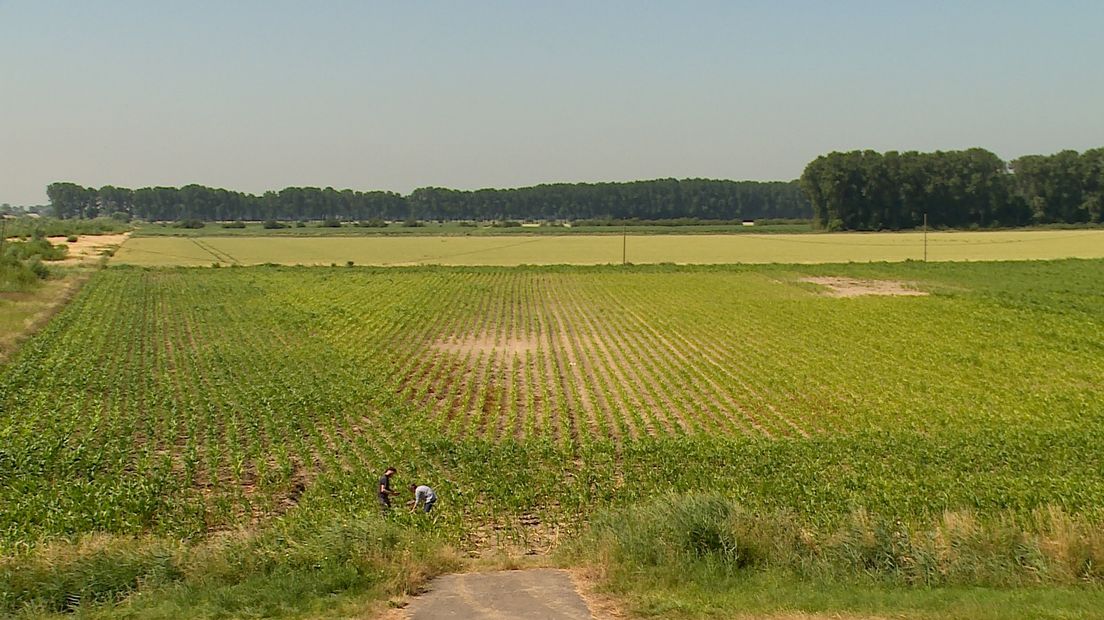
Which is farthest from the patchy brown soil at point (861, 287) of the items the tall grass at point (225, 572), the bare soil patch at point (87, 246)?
the bare soil patch at point (87, 246)

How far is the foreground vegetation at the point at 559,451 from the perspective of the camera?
1028cm

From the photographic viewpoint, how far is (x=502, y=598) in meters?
9.34

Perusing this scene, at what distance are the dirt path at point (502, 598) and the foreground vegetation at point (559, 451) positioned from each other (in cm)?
46

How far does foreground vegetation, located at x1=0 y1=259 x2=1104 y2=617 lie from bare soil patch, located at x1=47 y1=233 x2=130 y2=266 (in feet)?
121

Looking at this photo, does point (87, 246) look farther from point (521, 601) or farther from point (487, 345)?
point (521, 601)

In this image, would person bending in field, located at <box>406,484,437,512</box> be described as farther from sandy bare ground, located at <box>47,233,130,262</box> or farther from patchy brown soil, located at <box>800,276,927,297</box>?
sandy bare ground, located at <box>47,233,130,262</box>

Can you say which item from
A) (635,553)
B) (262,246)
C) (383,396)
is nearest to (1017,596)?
(635,553)

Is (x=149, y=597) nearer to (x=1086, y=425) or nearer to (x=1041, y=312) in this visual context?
(x=1086, y=425)

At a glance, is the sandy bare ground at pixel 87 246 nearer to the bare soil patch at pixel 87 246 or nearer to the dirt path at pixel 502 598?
the bare soil patch at pixel 87 246

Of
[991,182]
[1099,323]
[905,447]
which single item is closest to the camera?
[905,447]

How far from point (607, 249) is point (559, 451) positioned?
75402mm

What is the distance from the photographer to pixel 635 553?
34.7ft

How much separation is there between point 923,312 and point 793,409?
69.0 feet

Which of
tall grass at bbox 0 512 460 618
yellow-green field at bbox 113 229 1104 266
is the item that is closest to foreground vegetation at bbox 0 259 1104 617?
tall grass at bbox 0 512 460 618
